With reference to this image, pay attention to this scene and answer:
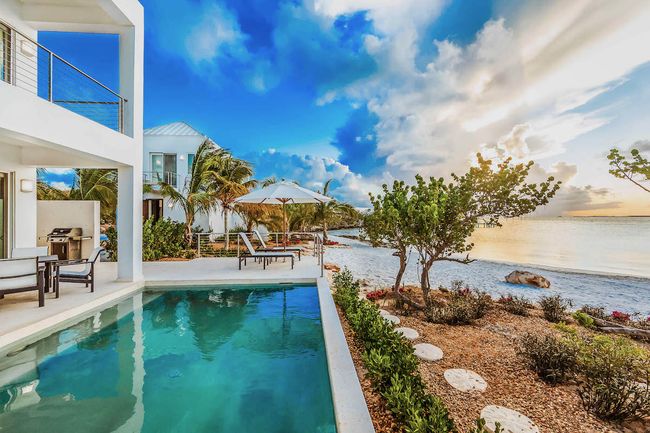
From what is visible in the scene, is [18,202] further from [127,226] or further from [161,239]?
[161,239]

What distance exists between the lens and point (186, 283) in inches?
346

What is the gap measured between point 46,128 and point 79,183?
1368 cm

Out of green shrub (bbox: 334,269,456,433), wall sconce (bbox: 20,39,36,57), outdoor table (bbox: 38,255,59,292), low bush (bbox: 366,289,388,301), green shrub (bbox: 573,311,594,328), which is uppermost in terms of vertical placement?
wall sconce (bbox: 20,39,36,57)

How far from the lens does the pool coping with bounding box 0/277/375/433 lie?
9.70 ft

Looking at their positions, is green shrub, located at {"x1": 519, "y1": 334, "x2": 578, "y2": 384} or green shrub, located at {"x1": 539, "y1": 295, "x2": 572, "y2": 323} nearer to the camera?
green shrub, located at {"x1": 519, "y1": 334, "x2": 578, "y2": 384}

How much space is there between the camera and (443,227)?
699 centimetres

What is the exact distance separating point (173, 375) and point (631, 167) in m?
8.18

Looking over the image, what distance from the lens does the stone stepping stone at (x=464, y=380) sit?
3.78 meters

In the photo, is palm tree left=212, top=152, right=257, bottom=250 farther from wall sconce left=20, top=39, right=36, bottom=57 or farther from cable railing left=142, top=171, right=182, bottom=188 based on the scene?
wall sconce left=20, top=39, right=36, bottom=57

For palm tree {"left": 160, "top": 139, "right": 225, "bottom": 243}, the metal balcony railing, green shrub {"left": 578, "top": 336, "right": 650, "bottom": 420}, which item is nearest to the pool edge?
green shrub {"left": 578, "top": 336, "right": 650, "bottom": 420}

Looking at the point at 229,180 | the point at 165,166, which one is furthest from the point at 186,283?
the point at 165,166

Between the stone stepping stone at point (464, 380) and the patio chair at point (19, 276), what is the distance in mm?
7507

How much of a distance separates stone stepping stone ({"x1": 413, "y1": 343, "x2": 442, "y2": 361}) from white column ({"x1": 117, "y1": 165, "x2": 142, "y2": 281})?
7808 millimetres

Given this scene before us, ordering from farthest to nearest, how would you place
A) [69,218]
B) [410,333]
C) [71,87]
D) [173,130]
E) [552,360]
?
[173,130] < [69,218] < [71,87] < [410,333] < [552,360]
